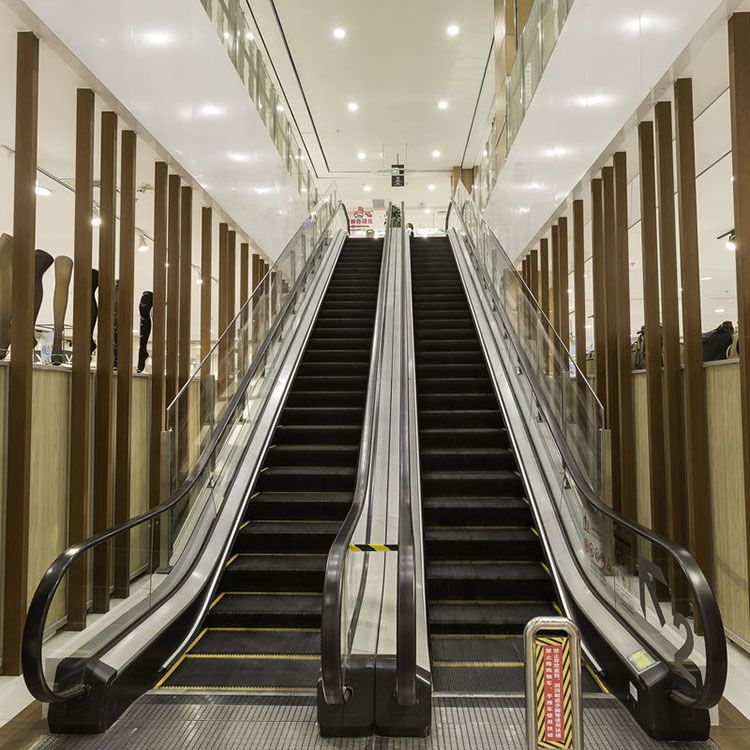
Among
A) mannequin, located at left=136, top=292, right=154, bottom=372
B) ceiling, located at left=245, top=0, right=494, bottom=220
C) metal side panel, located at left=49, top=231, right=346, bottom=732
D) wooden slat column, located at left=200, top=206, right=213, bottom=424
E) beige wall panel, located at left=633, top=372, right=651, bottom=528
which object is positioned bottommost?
metal side panel, located at left=49, top=231, right=346, bottom=732

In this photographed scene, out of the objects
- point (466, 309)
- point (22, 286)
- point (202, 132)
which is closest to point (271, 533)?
point (22, 286)

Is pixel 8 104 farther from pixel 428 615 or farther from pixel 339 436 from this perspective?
pixel 428 615

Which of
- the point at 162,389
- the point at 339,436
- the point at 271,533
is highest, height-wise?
the point at 162,389

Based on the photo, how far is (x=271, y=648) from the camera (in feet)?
13.0

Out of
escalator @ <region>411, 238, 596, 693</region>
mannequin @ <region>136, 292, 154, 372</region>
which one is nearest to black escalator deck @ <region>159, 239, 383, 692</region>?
escalator @ <region>411, 238, 596, 693</region>

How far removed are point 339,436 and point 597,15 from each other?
15.2ft

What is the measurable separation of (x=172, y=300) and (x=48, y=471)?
2.42 metres

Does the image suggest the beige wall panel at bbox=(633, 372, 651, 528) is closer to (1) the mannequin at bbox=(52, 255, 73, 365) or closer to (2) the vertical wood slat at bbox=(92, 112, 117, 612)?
(2) the vertical wood slat at bbox=(92, 112, 117, 612)

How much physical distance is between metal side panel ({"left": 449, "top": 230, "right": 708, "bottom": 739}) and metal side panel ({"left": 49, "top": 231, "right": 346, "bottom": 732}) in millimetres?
2320

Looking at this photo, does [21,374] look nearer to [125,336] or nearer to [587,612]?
[125,336]

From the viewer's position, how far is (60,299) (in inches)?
210

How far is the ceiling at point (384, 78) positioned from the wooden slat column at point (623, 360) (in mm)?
7864

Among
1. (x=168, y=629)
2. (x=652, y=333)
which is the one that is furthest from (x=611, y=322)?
(x=168, y=629)

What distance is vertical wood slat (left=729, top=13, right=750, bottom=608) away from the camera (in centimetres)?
386
